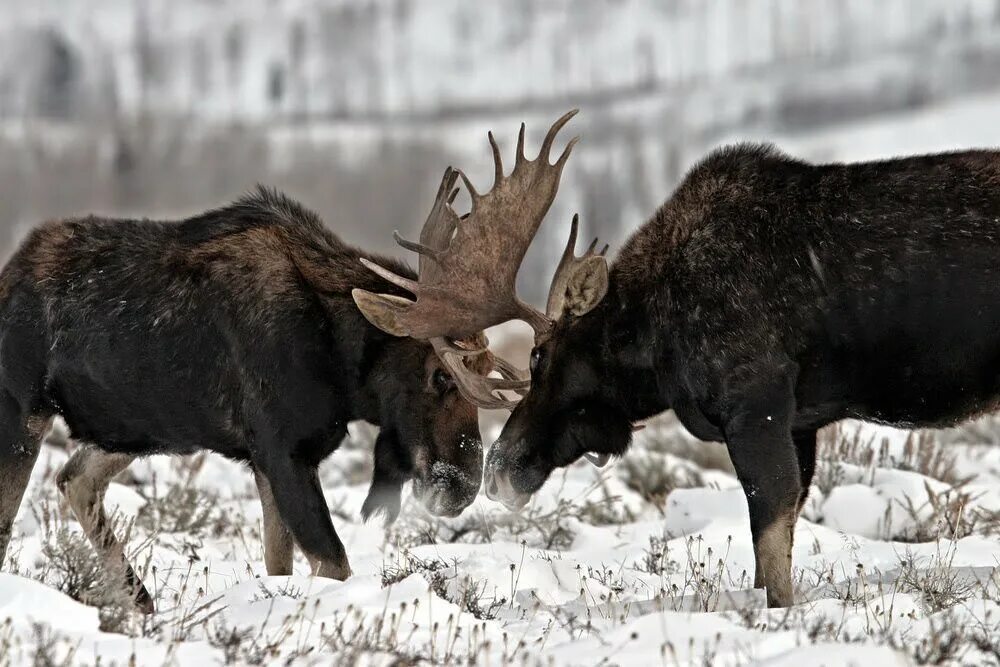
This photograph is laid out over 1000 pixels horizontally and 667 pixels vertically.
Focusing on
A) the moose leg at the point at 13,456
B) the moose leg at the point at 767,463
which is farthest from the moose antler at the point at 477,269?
the moose leg at the point at 13,456

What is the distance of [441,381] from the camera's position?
6637 mm

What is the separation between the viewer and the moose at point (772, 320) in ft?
18.6

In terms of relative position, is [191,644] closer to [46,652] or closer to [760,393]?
[46,652]

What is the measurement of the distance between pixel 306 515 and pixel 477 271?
163cm

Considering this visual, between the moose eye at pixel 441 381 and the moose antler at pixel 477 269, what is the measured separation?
11cm

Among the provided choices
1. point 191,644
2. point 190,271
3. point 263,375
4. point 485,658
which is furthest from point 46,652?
point 190,271

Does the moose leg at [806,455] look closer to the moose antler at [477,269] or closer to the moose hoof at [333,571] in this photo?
the moose antler at [477,269]

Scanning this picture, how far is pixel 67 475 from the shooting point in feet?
23.6

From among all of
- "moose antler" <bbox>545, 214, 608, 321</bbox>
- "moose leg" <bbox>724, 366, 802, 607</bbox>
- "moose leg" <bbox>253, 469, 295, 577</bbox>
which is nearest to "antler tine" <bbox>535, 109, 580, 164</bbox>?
"moose antler" <bbox>545, 214, 608, 321</bbox>

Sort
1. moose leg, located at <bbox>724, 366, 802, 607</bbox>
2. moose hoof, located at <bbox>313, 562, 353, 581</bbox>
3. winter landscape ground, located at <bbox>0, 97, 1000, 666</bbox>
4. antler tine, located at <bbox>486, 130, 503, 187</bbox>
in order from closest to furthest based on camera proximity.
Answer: winter landscape ground, located at <bbox>0, 97, 1000, 666</bbox> < moose leg, located at <bbox>724, 366, 802, 607</bbox> < moose hoof, located at <bbox>313, 562, 353, 581</bbox> < antler tine, located at <bbox>486, 130, 503, 187</bbox>

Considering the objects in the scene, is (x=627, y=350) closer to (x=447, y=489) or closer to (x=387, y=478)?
(x=447, y=489)

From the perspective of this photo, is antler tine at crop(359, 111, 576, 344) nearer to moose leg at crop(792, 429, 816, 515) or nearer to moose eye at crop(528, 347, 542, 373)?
moose eye at crop(528, 347, 542, 373)

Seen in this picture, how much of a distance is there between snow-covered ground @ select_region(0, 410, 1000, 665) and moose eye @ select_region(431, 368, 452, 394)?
0.89 m

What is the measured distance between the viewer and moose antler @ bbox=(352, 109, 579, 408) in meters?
6.56
